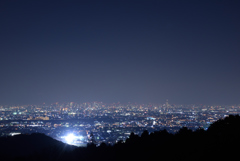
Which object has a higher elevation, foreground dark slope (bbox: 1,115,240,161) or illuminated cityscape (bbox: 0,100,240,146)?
foreground dark slope (bbox: 1,115,240,161)

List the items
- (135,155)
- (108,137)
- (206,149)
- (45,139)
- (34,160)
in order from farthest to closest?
1. (108,137)
2. (45,139)
3. (34,160)
4. (135,155)
5. (206,149)

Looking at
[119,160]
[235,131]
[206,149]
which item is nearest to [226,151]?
[206,149]

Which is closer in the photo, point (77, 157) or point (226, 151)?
point (226, 151)

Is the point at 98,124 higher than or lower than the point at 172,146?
lower

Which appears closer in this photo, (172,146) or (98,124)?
(172,146)

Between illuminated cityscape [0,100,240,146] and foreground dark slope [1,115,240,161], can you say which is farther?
illuminated cityscape [0,100,240,146]

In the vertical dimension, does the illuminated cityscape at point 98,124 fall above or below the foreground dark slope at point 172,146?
below

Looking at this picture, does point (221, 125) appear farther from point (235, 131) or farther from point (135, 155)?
point (135, 155)

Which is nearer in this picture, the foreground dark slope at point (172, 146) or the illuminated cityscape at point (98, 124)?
the foreground dark slope at point (172, 146)
